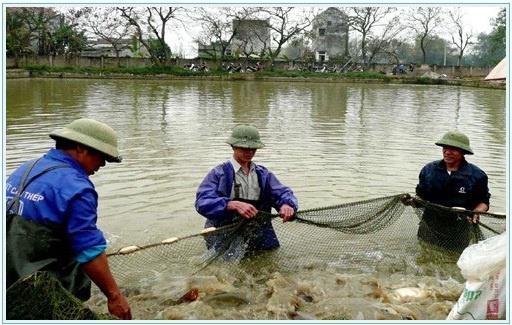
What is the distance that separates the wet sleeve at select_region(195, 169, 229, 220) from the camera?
176 inches

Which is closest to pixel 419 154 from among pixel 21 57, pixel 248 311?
pixel 248 311

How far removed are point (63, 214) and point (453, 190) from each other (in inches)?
151

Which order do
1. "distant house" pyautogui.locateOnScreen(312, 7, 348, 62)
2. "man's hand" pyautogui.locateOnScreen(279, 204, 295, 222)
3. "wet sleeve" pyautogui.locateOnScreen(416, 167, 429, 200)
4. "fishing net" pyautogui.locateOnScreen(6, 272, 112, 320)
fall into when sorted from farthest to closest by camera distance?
1. "distant house" pyautogui.locateOnScreen(312, 7, 348, 62)
2. "wet sleeve" pyautogui.locateOnScreen(416, 167, 429, 200)
3. "man's hand" pyautogui.locateOnScreen(279, 204, 295, 222)
4. "fishing net" pyautogui.locateOnScreen(6, 272, 112, 320)

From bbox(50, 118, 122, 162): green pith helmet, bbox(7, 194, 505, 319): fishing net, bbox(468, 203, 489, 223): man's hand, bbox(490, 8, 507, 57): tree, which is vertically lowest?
bbox(7, 194, 505, 319): fishing net

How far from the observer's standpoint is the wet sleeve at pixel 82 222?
2.56m

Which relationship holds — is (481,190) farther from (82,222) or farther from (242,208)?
(82,222)

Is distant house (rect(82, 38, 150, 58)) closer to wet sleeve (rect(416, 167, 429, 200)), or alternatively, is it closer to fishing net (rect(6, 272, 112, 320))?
wet sleeve (rect(416, 167, 429, 200))

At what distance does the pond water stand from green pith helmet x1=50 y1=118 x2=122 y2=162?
1.67 metres

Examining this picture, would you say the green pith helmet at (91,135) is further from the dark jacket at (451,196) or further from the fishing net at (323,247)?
the dark jacket at (451,196)

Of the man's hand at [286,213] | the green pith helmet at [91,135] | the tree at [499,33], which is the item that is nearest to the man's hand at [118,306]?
the green pith helmet at [91,135]

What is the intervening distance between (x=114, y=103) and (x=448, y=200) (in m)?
17.4

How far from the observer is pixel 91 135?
2.78 meters

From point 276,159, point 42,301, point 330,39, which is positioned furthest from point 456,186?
point 330,39

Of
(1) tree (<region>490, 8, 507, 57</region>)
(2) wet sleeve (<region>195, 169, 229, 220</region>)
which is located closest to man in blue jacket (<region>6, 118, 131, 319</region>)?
(2) wet sleeve (<region>195, 169, 229, 220</region>)
